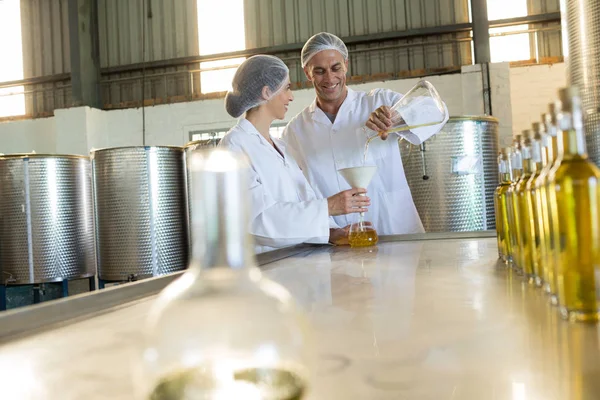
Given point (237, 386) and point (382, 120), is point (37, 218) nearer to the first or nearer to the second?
point (382, 120)

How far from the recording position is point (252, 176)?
209 centimetres

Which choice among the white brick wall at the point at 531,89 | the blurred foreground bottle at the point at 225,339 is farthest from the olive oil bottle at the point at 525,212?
the white brick wall at the point at 531,89

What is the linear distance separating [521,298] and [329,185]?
6.39 ft

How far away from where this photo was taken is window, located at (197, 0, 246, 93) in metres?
8.54

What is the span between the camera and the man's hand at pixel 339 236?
212 cm

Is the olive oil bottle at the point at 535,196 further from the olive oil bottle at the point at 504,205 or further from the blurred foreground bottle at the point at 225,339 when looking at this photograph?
the blurred foreground bottle at the point at 225,339

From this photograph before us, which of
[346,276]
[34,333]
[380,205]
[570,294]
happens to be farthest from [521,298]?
[380,205]

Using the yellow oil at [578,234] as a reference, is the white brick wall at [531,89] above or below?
above

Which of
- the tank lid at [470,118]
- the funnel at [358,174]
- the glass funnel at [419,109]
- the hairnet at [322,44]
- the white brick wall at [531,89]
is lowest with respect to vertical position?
the funnel at [358,174]

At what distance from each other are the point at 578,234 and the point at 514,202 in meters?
0.37

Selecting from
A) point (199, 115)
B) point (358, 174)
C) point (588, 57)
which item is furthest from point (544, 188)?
point (199, 115)

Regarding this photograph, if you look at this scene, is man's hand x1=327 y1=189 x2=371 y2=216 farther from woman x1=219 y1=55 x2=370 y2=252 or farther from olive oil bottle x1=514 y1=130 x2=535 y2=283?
olive oil bottle x1=514 y1=130 x2=535 y2=283

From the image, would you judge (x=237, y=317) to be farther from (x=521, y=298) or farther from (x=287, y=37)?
(x=287, y=37)

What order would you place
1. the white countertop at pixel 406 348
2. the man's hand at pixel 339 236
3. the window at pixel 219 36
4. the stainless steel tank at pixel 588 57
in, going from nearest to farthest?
1. the white countertop at pixel 406 348
2. the man's hand at pixel 339 236
3. the stainless steel tank at pixel 588 57
4. the window at pixel 219 36
